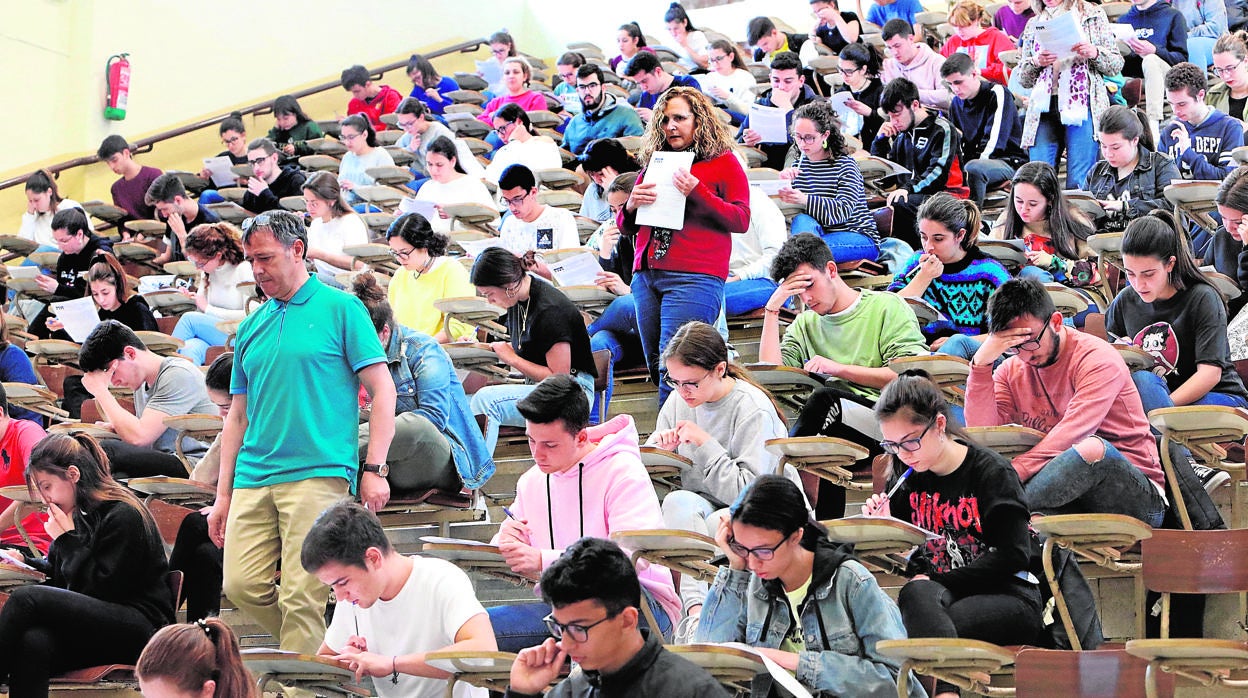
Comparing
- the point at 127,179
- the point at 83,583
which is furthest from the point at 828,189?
the point at 127,179

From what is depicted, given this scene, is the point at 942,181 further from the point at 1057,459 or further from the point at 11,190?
the point at 11,190

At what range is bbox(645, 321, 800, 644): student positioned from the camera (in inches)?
191

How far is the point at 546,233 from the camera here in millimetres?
7820

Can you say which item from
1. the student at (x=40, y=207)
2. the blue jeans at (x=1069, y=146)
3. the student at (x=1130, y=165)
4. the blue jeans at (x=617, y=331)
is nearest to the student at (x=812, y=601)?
the blue jeans at (x=617, y=331)

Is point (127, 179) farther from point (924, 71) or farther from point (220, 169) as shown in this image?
point (924, 71)

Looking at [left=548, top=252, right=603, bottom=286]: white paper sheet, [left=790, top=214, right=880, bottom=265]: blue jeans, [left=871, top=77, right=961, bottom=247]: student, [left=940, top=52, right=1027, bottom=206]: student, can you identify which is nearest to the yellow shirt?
[left=548, top=252, right=603, bottom=286]: white paper sheet

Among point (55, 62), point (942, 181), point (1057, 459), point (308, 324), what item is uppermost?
point (55, 62)

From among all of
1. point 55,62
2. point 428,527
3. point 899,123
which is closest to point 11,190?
point 55,62

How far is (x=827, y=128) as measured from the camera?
7496 millimetres

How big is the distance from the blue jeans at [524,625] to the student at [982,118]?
16.2 ft

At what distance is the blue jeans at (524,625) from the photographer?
4.29 m

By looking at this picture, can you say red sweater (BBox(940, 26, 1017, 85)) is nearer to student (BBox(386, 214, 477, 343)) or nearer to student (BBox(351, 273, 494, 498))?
student (BBox(386, 214, 477, 343))

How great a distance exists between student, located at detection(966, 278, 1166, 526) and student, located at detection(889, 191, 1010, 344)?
1141 mm

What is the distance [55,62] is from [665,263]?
26.9 ft
